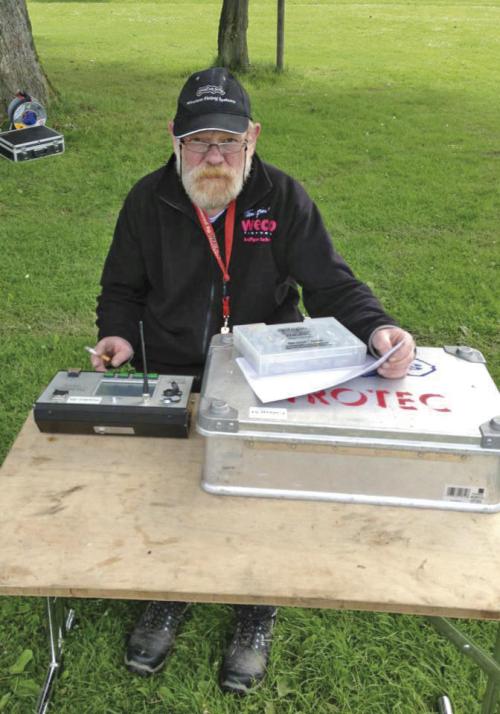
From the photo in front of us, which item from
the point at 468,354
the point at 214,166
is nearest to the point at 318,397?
the point at 468,354

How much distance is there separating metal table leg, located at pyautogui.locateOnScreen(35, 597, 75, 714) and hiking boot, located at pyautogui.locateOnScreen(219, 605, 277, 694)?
0.53m

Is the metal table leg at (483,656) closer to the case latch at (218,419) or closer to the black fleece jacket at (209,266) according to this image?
the case latch at (218,419)

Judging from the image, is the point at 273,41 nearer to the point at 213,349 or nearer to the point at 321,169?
the point at 321,169

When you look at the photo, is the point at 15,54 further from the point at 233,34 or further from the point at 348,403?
the point at 348,403

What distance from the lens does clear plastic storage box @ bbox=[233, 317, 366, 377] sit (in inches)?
65.4

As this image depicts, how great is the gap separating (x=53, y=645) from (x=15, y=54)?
678 centimetres

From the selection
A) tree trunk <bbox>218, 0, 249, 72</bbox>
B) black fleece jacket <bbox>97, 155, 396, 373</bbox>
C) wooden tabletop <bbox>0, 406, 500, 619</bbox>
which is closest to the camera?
wooden tabletop <bbox>0, 406, 500, 619</bbox>

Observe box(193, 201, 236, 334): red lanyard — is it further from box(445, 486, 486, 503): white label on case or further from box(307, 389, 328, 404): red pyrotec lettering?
box(445, 486, 486, 503): white label on case

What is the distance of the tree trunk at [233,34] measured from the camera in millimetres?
10180

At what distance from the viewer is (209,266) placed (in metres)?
2.38

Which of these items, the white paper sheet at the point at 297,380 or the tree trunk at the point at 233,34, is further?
the tree trunk at the point at 233,34

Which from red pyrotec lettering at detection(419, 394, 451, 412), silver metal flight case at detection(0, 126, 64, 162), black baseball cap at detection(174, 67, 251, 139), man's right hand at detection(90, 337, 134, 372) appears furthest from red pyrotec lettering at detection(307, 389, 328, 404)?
silver metal flight case at detection(0, 126, 64, 162)

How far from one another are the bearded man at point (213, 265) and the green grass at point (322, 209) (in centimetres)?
12

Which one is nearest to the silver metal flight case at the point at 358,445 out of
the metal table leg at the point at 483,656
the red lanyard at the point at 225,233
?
the metal table leg at the point at 483,656
